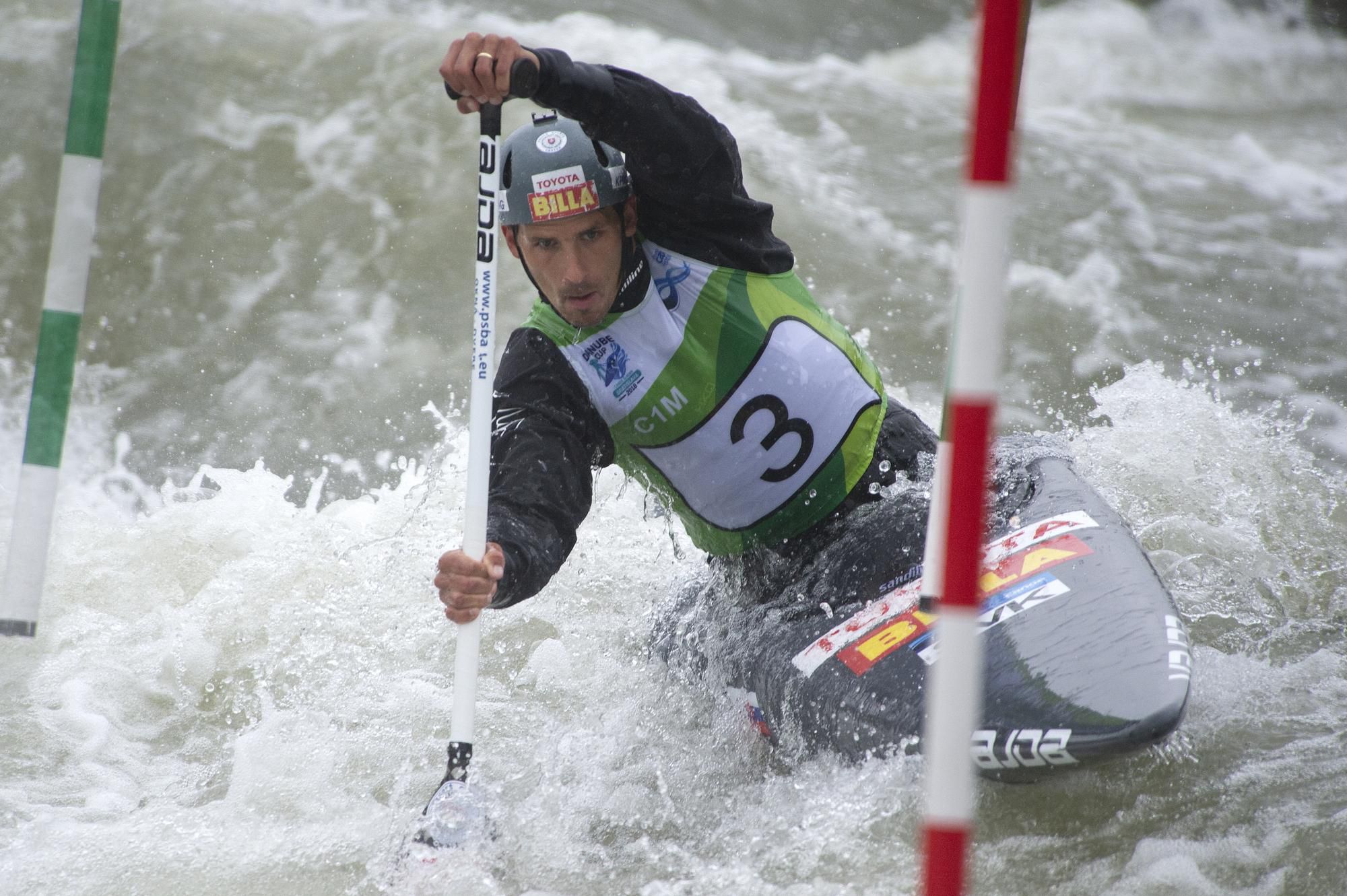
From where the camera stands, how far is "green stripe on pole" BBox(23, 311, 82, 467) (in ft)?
6.66

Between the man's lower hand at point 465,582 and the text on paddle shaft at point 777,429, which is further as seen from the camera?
the text on paddle shaft at point 777,429

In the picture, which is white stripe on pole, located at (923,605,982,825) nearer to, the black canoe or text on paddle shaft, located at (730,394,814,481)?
the black canoe

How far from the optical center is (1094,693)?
219cm

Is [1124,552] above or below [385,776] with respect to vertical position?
above

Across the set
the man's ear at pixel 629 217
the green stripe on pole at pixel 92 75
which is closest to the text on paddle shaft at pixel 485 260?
the man's ear at pixel 629 217

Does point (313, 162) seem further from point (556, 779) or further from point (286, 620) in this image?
point (556, 779)

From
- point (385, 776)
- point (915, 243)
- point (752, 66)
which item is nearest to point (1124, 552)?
point (385, 776)

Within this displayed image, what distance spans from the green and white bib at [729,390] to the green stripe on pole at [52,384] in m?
0.92

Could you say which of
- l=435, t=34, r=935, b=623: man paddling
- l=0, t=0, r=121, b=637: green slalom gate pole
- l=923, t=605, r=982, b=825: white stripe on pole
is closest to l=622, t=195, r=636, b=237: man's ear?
l=435, t=34, r=935, b=623: man paddling

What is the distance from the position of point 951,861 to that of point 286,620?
272cm

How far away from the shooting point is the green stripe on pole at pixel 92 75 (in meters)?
1.99

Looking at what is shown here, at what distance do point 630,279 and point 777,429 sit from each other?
443 millimetres

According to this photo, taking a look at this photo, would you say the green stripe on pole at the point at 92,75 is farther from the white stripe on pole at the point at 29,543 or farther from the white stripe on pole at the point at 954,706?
the white stripe on pole at the point at 954,706

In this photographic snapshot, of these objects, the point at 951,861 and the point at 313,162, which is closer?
the point at 951,861
